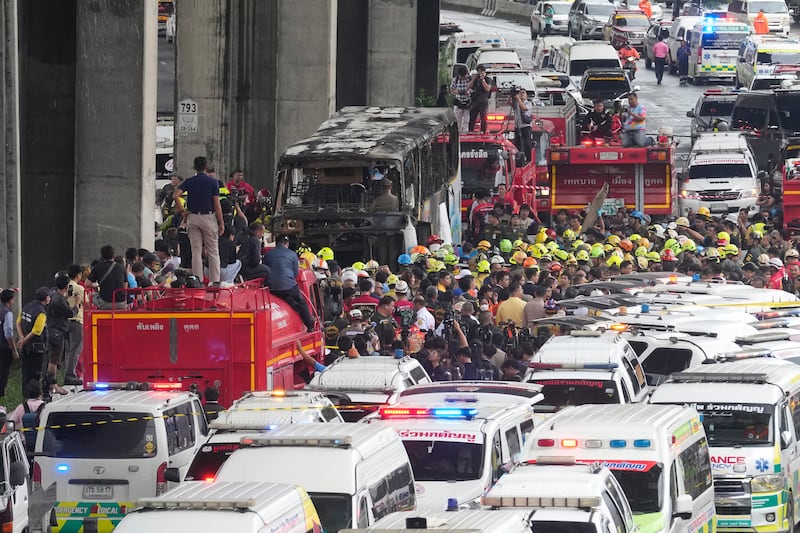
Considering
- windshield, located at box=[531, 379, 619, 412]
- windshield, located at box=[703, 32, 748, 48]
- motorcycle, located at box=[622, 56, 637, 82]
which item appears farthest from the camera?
motorcycle, located at box=[622, 56, 637, 82]

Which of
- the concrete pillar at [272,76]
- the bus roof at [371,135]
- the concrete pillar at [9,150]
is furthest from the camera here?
the concrete pillar at [272,76]

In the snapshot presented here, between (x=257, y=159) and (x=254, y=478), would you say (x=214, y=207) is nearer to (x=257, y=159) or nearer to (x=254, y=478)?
(x=254, y=478)

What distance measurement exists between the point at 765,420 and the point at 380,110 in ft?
57.9

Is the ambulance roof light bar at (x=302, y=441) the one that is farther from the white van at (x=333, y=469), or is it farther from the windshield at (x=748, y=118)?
the windshield at (x=748, y=118)

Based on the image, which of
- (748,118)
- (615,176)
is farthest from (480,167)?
(748,118)

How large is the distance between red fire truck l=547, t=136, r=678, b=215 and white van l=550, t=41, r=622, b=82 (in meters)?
21.5

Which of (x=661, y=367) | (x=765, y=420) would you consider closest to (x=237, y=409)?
(x=765, y=420)

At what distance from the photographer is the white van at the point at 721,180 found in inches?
1644

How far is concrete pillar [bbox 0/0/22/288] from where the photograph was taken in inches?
985

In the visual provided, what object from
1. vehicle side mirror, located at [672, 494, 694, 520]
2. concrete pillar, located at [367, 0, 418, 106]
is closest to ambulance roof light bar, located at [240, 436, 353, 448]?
vehicle side mirror, located at [672, 494, 694, 520]

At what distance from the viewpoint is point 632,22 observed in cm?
7381

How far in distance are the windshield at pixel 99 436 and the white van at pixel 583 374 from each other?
4643 mm

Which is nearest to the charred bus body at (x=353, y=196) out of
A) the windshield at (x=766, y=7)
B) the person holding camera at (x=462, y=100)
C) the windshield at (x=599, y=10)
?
the person holding camera at (x=462, y=100)

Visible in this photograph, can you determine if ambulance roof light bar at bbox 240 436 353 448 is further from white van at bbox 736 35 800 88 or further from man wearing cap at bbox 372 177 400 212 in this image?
white van at bbox 736 35 800 88
